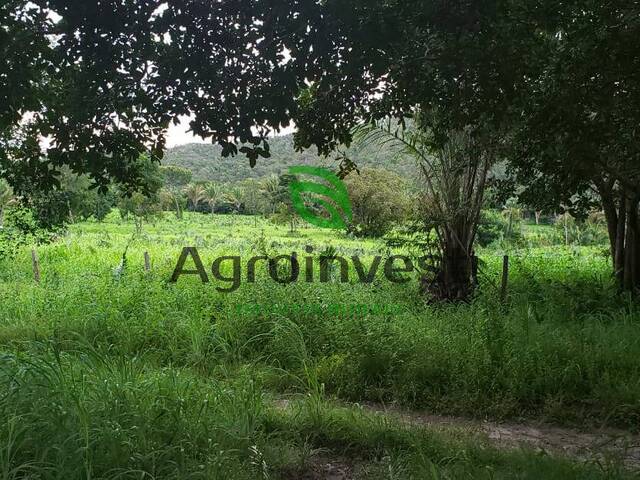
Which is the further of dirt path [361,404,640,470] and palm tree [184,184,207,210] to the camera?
palm tree [184,184,207,210]

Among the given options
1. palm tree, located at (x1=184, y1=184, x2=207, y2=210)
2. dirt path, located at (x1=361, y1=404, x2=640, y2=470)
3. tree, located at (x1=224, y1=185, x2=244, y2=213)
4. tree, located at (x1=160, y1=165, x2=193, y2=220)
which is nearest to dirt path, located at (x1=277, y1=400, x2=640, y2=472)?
dirt path, located at (x1=361, y1=404, x2=640, y2=470)

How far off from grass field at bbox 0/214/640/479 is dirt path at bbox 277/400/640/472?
0.16 m

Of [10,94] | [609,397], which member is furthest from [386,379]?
[10,94]

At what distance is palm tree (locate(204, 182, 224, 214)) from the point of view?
6074 centimetres

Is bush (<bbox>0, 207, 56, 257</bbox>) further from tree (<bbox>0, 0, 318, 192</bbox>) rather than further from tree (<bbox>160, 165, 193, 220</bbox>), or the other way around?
tree (<bbox>160, 165, 193, 220</bbox>)

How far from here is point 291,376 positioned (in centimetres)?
490

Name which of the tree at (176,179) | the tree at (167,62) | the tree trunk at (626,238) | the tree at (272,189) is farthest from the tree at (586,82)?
the tree at (176,179)

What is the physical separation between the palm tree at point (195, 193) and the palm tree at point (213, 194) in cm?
59

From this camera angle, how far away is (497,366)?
16.9 ft

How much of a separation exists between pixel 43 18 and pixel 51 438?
252cm

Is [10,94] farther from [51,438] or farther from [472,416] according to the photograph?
[472,416]

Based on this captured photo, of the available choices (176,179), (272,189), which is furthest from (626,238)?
(176,179)

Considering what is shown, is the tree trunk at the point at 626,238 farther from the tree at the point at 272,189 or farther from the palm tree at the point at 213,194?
the palm tree at the point at 213,194

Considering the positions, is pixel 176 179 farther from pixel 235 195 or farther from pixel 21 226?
pixel 21 226
